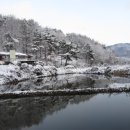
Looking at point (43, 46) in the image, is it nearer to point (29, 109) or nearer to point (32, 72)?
point (32, 72)

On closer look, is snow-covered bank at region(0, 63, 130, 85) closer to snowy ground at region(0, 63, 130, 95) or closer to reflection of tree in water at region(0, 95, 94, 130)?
snowy ground at region(0, 63, 130, 95)

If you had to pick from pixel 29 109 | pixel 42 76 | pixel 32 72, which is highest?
pixel 32 72

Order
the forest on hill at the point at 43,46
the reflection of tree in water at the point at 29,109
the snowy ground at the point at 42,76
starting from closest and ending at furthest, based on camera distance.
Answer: the reflection of tree in water at the point at 29,109 < the snowy ground at the point at 42,76 < the forest on hill at the point at 43,46

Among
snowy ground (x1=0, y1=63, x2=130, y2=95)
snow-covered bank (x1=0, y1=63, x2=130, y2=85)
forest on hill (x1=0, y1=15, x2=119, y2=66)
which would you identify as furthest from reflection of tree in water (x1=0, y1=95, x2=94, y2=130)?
forest on hill (x1=0, y1=15, x2=119, y2=66)

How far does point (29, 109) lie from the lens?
24.6 m

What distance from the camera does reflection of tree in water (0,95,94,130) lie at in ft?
64.7

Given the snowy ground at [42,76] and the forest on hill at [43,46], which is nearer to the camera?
the snowy ground at [42,76]

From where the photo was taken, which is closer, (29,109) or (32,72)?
(29,109)

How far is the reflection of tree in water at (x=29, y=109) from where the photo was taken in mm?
19709

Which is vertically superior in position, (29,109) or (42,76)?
(42,76)

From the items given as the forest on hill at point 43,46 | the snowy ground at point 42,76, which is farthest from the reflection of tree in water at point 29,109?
the forest on hill at point 43,46

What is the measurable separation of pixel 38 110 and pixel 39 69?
120 ft

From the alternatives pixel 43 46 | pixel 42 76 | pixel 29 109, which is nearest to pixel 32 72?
pixel 42 76

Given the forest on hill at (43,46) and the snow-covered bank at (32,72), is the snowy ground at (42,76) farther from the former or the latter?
the forest on hill at (43,46)
